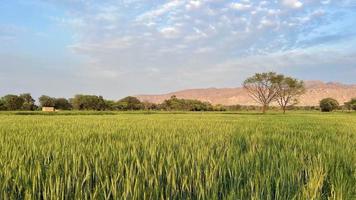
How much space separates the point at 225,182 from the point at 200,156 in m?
0.89

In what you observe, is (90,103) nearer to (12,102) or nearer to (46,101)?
(46,101)

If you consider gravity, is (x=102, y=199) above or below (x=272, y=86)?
below

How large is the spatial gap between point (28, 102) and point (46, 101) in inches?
255

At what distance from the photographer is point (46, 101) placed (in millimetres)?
93250

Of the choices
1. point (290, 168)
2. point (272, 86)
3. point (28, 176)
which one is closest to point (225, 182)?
point (290, 168)

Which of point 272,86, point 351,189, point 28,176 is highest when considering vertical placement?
point 272,86

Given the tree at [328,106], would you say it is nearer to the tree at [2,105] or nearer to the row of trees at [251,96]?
the row of trees at [251,96]

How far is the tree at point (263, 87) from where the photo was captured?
298 ft

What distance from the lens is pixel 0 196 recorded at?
7.39ft

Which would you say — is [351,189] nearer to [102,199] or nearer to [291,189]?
[291,189]

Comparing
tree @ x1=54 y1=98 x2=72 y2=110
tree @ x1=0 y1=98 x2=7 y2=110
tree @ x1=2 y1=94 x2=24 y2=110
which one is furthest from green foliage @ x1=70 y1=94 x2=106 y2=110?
tree @ x1=0 y1=98 x2=7 y2=110

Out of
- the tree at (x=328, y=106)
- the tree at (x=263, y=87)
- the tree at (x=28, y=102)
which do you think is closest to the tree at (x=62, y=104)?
the tree at (x=28, y=102)

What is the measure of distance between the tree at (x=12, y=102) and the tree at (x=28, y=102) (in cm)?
110

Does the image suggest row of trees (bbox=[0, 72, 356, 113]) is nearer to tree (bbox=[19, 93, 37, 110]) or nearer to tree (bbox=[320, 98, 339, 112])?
tree (bbox=[19, 93, 37, 110])
